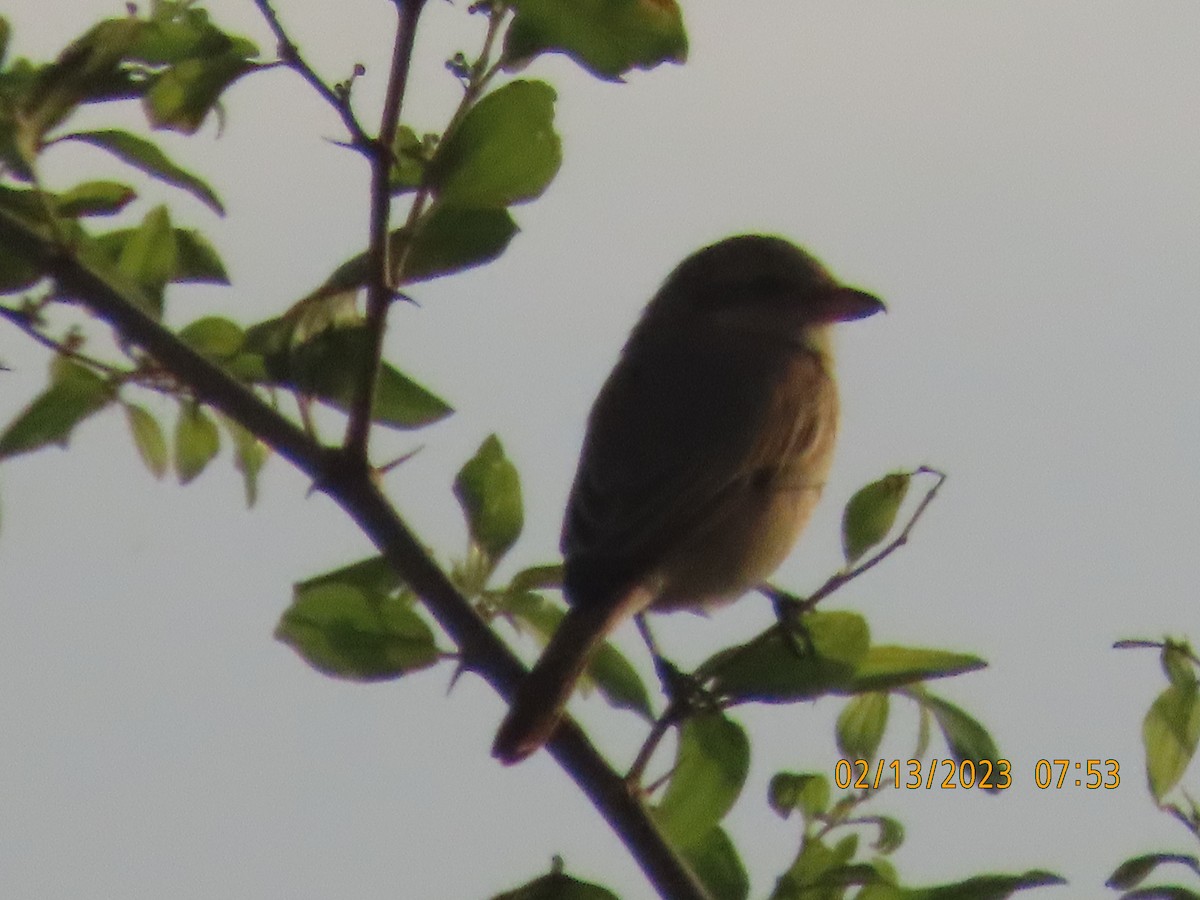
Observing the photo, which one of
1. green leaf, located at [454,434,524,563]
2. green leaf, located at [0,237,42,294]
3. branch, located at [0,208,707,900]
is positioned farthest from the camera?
green leaf, located at [454,434,524,563]

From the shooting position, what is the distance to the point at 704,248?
21.3ft

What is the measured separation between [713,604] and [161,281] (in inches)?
96.4

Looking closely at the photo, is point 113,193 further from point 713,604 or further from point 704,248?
point 704,248

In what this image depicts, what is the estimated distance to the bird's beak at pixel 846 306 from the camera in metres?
5.98

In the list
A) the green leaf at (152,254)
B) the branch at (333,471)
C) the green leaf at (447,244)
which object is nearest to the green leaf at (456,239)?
the green leaf at (447,244)

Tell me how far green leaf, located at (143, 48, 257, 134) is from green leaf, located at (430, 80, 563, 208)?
0.34 meters

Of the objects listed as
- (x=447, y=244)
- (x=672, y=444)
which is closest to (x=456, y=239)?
(x=447, y=244)

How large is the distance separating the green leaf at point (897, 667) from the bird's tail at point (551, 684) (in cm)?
48

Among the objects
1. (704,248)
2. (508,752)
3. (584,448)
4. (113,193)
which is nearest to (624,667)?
(508,752)

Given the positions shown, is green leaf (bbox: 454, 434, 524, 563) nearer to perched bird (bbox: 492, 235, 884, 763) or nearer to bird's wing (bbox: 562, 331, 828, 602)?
perched bird (bbox: 492, 235, 884, 763)

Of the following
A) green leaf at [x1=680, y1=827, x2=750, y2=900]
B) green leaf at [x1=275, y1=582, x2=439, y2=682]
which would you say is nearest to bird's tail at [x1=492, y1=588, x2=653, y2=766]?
green leaf at [x1=275, y1=582, x2=439, y2=682]

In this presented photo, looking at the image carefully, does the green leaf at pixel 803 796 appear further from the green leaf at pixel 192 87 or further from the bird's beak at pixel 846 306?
the bird's beak at pixel 846 306

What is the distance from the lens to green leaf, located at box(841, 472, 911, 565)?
2945 millimetres

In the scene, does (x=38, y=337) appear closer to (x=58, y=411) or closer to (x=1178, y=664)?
(x=58, y=411)
